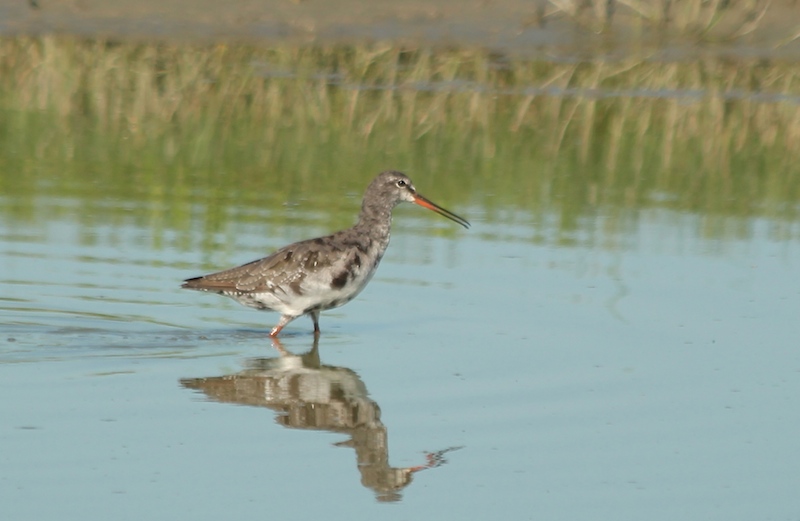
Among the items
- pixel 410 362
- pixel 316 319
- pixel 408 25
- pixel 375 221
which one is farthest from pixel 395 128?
pixel 410 362

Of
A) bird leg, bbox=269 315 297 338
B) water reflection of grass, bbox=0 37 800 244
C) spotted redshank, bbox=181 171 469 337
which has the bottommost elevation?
bird leg, bbox=269 315 297 338

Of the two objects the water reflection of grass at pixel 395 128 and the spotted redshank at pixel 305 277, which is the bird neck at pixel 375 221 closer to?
the spotted redshank at pixel 305 277

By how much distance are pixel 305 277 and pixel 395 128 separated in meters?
6.54

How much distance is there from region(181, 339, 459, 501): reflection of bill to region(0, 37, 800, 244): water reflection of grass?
3769 mm

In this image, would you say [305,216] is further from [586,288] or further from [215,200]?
[586,288]

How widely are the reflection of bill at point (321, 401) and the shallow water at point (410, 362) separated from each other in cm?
2

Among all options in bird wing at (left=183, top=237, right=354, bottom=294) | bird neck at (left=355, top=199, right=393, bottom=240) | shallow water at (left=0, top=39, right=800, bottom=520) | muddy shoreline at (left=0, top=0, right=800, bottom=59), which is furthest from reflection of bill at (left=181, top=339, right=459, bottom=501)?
muddy shoreline at (left=0, top=0, right=800, bottom=59)

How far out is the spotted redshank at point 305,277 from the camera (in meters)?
Answer: 10.2

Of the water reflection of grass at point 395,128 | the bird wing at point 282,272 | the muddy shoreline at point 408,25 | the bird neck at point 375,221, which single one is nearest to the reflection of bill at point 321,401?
the bird wing at point 282,272

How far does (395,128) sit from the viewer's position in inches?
650

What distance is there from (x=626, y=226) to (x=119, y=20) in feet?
34.0

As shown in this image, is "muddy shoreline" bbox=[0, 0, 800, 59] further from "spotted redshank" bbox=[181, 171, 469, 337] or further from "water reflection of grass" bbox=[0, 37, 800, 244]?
"spotted redshank" bbox=[181, 171, 469, 337]

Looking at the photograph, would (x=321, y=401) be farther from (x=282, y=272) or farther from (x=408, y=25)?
(x=408, y=25)

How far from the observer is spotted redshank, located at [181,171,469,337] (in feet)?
33.4
